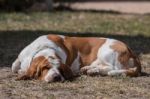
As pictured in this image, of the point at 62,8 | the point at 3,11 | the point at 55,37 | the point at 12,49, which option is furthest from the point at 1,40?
the point at 62,8

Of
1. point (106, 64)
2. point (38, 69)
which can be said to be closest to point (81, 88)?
point (38, 69)

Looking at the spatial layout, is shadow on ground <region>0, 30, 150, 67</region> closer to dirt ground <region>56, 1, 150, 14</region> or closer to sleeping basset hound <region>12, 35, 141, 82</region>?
sleeping basset hound <region>12, 35, 141, 82</region>

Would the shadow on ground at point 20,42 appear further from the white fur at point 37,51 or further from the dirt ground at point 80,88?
the dirt ground at point 80,88

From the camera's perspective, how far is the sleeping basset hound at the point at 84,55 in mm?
9383

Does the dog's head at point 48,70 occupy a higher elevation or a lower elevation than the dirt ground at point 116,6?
higher

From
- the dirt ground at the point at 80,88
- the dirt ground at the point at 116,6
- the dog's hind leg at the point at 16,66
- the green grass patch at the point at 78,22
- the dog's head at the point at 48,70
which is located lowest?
the dirt ground at the point at 116,6

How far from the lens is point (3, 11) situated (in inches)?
843

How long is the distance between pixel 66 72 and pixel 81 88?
35 centimetres

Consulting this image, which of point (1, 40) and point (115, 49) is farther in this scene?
point (1, 40)

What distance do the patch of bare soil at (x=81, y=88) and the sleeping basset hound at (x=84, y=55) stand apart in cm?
18

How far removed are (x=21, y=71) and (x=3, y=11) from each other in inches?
480

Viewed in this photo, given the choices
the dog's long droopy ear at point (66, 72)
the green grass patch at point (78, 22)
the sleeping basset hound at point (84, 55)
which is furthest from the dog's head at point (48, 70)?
the green grass patch at point (78, 22)

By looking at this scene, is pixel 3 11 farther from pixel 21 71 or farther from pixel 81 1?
pixel 21 71

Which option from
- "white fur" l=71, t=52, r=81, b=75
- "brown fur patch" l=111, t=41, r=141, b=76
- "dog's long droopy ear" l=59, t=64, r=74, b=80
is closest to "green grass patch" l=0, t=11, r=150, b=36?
"brown fur patch" l=111, t=41, r=141, b=76
